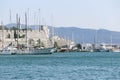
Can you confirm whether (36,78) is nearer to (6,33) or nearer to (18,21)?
(18,21)

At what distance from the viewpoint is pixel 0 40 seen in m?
159

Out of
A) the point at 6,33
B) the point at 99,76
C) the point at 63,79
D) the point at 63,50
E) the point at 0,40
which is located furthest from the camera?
the point at 63,50

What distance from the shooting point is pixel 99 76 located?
4991 centimetres

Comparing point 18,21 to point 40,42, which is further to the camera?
point 40,42

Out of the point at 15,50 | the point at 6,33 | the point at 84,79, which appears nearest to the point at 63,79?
the point at 84,79

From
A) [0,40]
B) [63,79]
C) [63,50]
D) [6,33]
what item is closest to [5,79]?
[63,79]

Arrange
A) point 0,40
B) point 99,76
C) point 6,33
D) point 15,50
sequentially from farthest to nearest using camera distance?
1. point 6,33
2. point 0,40
3. point 15,50
4. point 99,76

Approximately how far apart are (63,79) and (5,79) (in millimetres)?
4358

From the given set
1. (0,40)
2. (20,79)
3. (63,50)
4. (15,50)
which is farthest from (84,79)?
(63,50)

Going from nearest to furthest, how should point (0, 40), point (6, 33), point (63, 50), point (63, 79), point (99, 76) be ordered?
point (63, 79) < point (99, 76) < point (0, 40) < point (6, 33) < point (63, 50)

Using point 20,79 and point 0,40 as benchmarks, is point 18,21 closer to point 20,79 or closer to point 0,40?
point 0,40

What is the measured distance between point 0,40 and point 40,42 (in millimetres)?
15919

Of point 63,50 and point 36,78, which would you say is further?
point 63,50

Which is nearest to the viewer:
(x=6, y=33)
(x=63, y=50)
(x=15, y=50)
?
(x=15, y=50)
